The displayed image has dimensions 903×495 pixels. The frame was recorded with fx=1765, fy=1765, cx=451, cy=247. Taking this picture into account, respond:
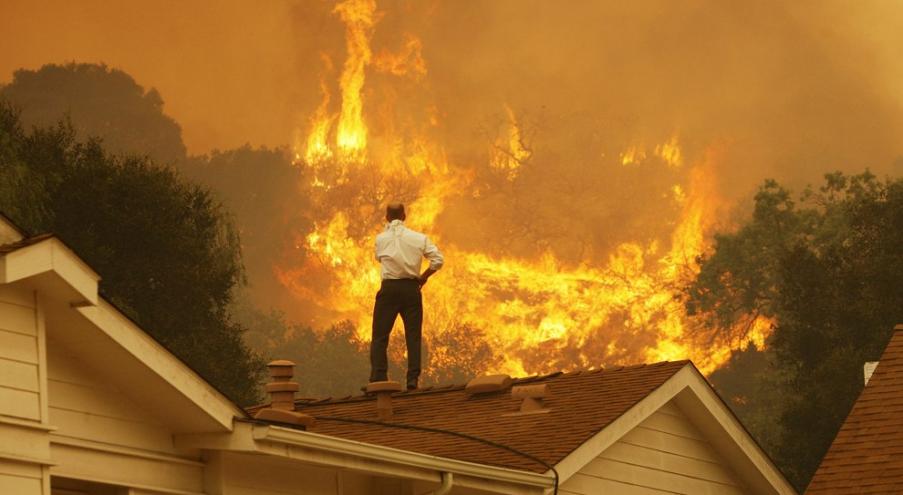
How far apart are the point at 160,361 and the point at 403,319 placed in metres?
7.71

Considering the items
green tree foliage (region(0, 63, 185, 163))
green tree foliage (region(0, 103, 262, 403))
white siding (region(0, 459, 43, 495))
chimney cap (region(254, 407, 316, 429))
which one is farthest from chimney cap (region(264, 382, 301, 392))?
green tree foliage (region(0, 63, 185, 163))

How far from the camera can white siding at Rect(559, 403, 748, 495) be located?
16.6 m

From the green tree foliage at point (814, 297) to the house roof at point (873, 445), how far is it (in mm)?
33519

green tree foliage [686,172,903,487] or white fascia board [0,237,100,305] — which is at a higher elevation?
green tree foliage [686,172,903,487]

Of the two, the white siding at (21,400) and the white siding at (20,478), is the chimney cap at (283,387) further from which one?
the white siding at (20,478)

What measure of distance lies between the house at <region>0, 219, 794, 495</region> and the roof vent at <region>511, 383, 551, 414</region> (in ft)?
0.05

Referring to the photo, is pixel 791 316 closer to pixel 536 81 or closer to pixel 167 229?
pixel 167 229

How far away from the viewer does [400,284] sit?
770 inches

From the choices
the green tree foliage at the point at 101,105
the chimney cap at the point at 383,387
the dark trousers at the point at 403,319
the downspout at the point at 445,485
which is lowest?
the downspout at the point at 445,485

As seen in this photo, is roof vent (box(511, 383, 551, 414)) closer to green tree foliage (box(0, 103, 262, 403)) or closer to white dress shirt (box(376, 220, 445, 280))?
white dress shirt (box(376, 220, 445, 280))

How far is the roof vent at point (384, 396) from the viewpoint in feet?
57.8

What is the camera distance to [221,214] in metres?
53.3

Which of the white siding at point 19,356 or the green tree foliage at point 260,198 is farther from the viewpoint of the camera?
the green tree foliage at point 260,198

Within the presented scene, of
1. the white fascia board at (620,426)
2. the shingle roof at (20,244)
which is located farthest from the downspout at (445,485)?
the shingle roof at (20,244)
